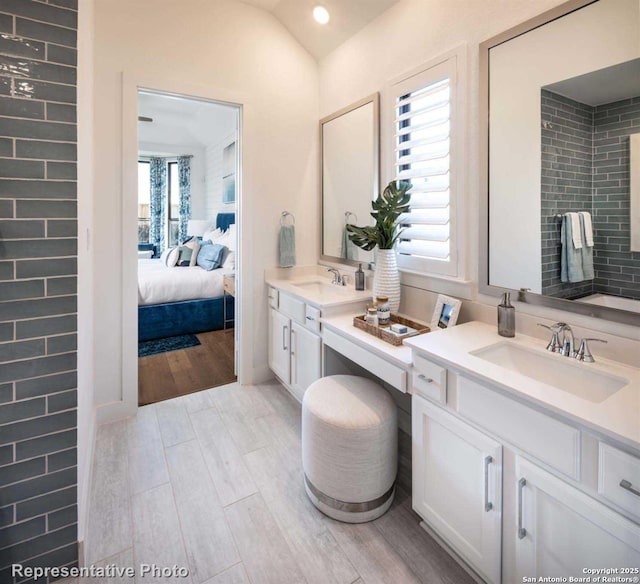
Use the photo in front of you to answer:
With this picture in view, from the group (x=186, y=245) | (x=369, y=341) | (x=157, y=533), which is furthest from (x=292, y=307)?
(x=186, y=245)

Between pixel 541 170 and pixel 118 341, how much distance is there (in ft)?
8.55

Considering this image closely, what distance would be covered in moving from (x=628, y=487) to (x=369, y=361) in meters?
1.03

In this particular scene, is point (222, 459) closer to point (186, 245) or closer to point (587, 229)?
point (587, 229)

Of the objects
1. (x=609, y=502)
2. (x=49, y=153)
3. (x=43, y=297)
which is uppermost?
(x=49, y=153)

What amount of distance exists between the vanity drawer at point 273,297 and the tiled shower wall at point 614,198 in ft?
6.61

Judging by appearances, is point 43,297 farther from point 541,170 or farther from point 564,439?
point 541,170

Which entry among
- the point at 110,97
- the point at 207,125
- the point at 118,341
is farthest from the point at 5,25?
the point at 207,125

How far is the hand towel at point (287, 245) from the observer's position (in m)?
2.94

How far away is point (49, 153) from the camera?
1.21m

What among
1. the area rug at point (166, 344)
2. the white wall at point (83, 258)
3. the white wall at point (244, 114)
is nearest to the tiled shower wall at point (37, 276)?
the white wall at point (83, 258)

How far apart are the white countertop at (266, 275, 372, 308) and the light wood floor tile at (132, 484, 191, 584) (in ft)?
4.19

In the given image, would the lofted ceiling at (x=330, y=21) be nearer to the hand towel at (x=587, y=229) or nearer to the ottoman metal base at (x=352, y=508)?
the hand towel at (x=587, y=229)

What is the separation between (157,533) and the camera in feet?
5.11

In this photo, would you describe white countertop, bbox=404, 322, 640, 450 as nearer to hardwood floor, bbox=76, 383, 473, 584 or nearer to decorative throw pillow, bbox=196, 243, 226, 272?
hardwood floor, bbox=76, 383, 473, 584
